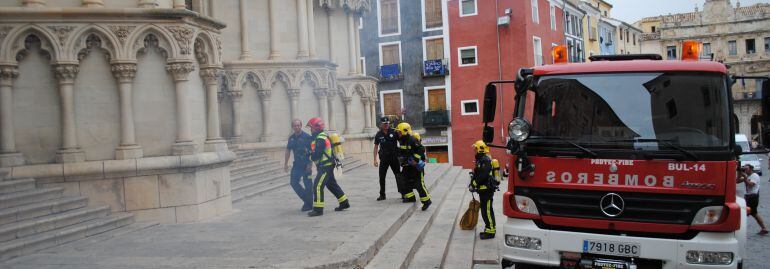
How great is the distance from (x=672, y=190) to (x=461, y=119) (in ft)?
105

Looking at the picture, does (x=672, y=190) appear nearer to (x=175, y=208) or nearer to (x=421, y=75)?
(x=175, y=208)

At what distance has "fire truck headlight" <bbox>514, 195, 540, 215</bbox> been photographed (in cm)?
621

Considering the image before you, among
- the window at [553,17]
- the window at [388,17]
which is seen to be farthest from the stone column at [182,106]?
the window at [553,17]

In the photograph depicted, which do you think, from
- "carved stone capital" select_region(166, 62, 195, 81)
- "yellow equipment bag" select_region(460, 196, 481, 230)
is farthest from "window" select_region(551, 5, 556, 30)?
"carved stone capital" select_region(166, 62, 195, 81)

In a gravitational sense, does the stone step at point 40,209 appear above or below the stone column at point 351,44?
below

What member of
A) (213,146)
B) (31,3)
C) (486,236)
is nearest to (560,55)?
(486,236)

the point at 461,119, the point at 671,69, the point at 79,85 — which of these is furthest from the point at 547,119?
the point at 461,119

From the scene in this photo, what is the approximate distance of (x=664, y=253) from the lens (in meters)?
5.63

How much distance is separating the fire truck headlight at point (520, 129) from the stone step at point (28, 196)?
6621 millimetres

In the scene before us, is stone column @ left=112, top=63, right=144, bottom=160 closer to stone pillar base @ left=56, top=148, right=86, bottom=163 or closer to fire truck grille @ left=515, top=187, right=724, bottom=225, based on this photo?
stone pillar base @ left=56, top=148, right=86, bottom=163

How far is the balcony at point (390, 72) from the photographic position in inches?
1516

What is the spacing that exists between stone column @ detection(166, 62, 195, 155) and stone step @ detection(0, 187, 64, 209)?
70.9 inches

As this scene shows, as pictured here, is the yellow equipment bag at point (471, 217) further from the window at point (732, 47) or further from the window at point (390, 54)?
the window at point (732, 47)

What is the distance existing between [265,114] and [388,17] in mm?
22566
